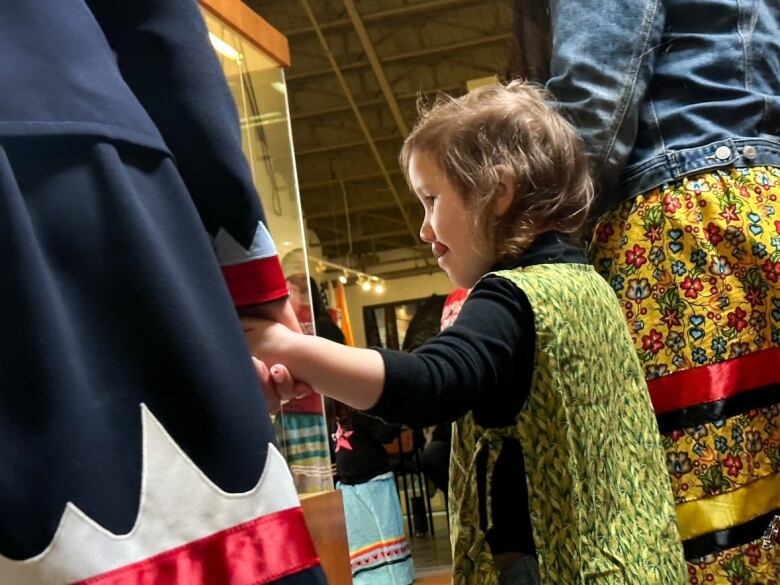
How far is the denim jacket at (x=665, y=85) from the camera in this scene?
1381mm

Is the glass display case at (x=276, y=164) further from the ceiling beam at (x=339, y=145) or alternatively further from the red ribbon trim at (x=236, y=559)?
the ceiling beam at (x=339, y=145)

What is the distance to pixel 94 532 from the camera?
2.01 ft

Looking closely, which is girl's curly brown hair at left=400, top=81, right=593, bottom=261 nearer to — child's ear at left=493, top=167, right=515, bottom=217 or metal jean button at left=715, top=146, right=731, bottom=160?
child's ear at left=493, top=167, right=515, bottom=217

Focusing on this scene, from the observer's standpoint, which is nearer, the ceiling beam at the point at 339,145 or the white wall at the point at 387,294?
the ceiling beam at the point at 339,145

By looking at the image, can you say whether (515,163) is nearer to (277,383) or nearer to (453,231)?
(453,231)

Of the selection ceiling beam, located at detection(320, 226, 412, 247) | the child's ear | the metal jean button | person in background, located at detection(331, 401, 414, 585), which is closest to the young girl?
the child's ear

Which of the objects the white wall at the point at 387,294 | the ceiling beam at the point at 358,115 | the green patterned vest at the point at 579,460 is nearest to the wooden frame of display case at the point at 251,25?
the green patterned vest at the point at 579,460

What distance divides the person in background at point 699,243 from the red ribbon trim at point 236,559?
81 centimetres

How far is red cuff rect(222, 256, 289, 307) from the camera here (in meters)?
0.84

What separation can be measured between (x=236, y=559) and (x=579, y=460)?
584 mm

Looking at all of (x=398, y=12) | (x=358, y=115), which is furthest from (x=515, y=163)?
(x=358, y=115)

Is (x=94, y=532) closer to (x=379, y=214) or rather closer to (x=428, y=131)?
(x=428, y=131)

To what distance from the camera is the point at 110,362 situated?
66cm

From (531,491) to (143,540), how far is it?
0.60 metres
